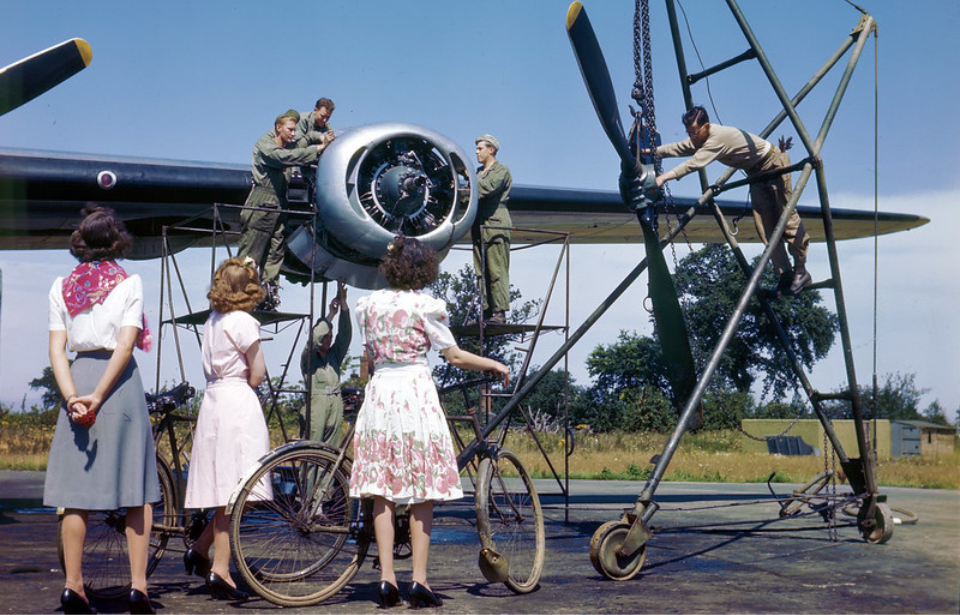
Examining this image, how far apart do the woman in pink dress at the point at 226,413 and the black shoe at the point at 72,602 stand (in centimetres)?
62

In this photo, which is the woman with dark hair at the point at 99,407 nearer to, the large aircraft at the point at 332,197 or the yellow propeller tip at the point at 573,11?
the large aircraft at the point at 332,197

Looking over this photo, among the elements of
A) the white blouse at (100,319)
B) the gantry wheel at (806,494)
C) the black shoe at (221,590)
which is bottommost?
the black shoe at (221,590)

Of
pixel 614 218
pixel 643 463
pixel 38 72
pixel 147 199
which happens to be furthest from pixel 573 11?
pixel 643 463

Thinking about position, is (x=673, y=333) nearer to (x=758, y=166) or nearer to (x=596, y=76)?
(x=758, y=166)

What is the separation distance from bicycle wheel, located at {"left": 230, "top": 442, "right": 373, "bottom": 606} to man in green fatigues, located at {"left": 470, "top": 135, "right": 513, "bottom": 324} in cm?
343

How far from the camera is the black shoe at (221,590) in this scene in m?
4.18

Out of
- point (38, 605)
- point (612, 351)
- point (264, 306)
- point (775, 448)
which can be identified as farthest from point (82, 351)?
point (612, 351)

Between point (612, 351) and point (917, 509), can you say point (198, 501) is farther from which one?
point (612, 351)

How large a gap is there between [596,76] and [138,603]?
4117mm

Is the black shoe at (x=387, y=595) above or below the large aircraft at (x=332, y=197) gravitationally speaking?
below

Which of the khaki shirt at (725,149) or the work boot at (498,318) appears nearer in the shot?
the khaki shirt at (725,149)

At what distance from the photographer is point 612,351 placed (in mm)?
59094

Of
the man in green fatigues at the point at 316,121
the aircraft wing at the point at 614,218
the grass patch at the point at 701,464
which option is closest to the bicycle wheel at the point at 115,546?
the man in green fatigues at the point at 316,121

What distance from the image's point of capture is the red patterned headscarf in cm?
400
